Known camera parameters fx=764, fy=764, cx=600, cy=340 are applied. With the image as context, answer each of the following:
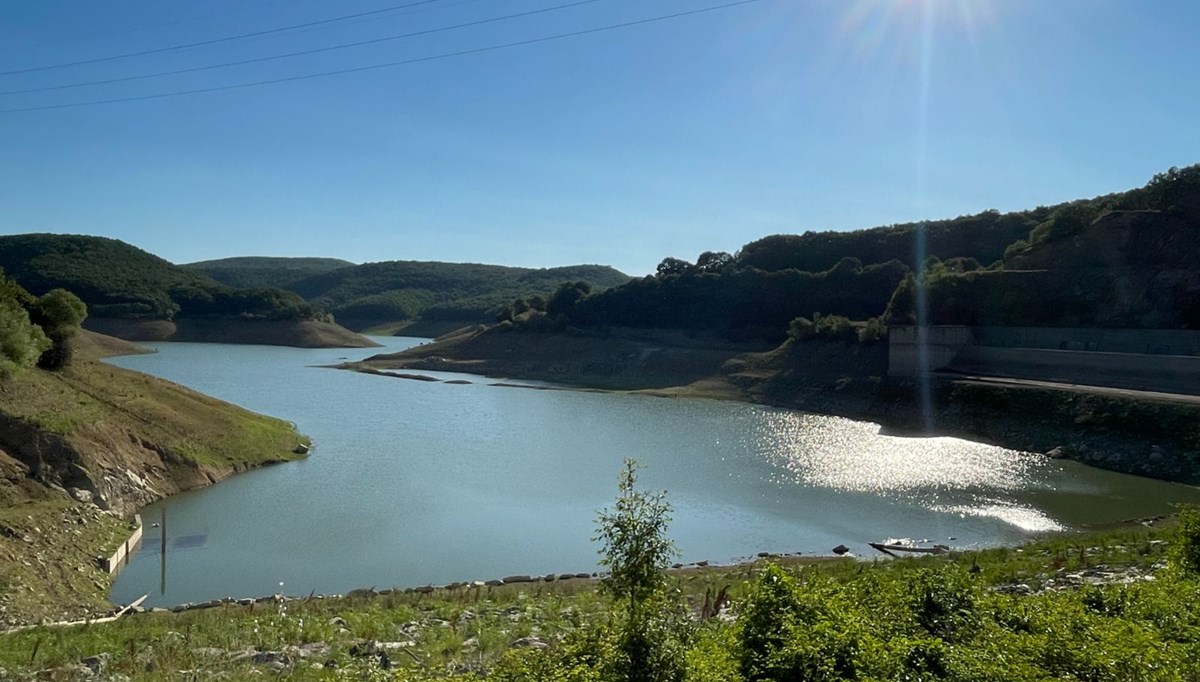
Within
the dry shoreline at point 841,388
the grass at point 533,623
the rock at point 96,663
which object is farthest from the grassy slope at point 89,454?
the dry shoreline at point 841,388

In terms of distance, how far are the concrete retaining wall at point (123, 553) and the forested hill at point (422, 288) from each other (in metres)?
123

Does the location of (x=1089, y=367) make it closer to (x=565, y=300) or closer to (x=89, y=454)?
(x=89, y=454)

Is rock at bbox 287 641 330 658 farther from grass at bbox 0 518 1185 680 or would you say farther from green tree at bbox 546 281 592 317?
green tree at bbox 546 281 592 317

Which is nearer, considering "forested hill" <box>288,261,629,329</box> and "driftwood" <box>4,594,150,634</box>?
"driftwood" <box>4,594,150,634</box>

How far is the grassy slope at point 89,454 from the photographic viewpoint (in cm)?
1448

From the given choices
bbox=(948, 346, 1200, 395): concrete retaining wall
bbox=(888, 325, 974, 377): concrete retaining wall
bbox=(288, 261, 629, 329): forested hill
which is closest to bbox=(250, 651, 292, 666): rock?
bbox=(948, 346, 1200, 395): concrete retaining wall

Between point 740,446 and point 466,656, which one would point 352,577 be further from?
point 740,446

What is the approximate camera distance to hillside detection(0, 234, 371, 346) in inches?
4387

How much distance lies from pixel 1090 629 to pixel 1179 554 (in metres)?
4.67

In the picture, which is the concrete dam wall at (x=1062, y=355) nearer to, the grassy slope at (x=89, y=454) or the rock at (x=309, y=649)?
the grassy slope at (x=89, y=454)

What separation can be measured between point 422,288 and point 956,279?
146173mm

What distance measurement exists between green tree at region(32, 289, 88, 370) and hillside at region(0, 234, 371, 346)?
297 ft

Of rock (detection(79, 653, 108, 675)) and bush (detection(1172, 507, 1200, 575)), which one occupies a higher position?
bush (detection(1172, 507, 1200, 575))

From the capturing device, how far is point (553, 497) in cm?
2561
